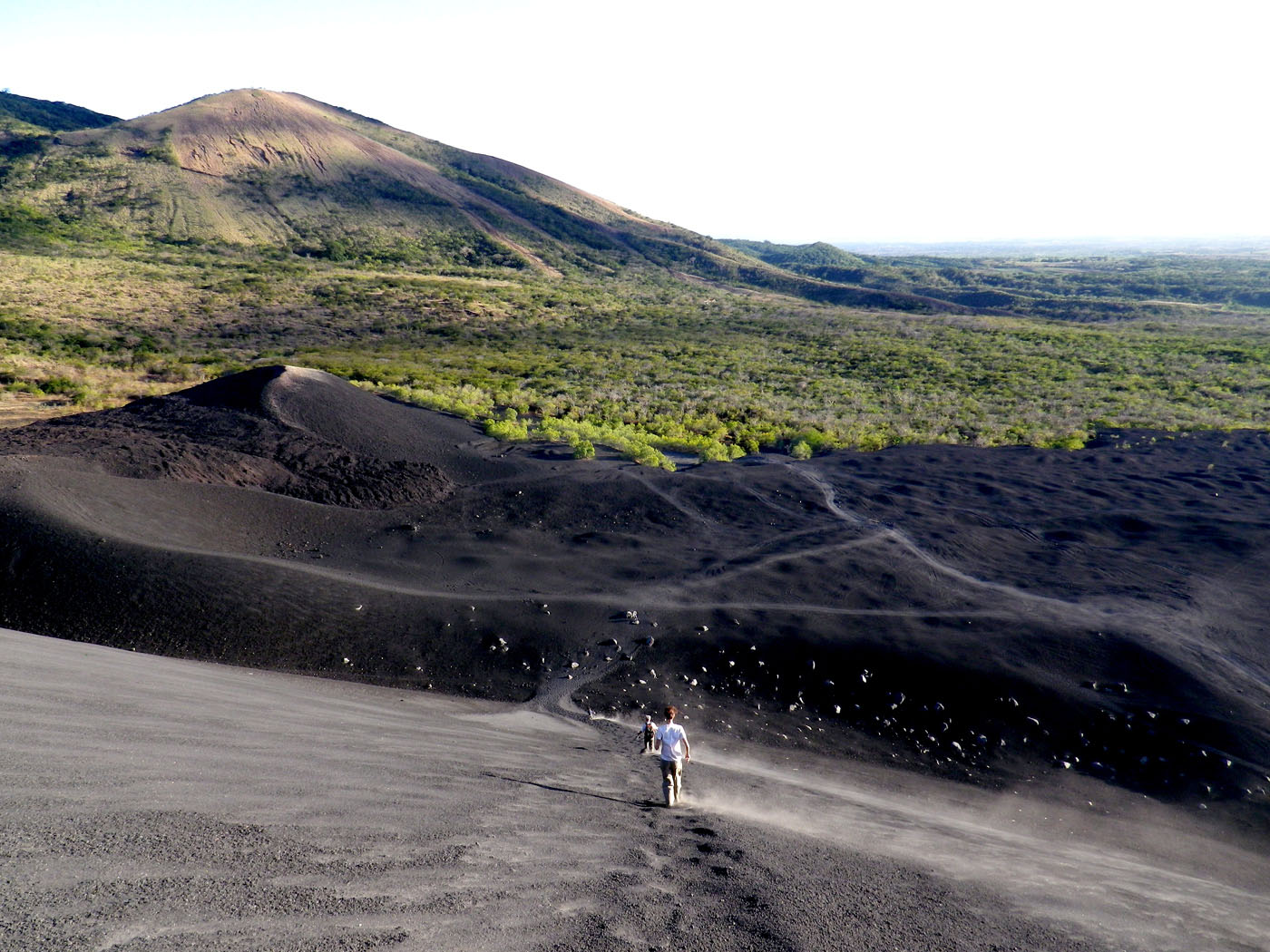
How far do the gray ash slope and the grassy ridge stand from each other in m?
7.12

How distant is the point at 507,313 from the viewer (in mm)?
Answer: 59562

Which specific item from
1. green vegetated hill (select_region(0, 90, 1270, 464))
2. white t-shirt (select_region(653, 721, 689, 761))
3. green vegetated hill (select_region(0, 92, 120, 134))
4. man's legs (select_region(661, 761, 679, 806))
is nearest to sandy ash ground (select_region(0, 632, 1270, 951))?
man's legs (select_region(661, 761, 679, 806))

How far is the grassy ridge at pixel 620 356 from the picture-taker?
3164cm

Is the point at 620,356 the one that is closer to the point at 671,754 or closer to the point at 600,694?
the point at 600,694

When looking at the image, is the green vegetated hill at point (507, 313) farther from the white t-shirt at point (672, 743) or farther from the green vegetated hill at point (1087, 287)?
the white t-shirt at point (672, 743)

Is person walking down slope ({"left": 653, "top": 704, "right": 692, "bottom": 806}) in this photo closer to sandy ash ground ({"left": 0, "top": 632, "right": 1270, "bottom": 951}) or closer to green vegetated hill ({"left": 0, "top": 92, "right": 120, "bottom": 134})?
sandy ash ground ({"left": 0, "top": 632, "right": 1270, "bottom": 951})

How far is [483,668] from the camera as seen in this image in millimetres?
12938

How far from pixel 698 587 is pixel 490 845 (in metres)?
9.65

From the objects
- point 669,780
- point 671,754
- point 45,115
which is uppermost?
point 45,115

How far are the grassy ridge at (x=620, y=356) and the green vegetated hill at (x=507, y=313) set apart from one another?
0.82ft

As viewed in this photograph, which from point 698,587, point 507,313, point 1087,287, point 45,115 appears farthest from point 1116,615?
point 45,115

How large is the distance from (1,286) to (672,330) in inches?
1720

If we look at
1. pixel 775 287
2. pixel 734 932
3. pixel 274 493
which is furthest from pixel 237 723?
pixel 775 287

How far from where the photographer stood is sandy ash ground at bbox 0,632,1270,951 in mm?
4820
